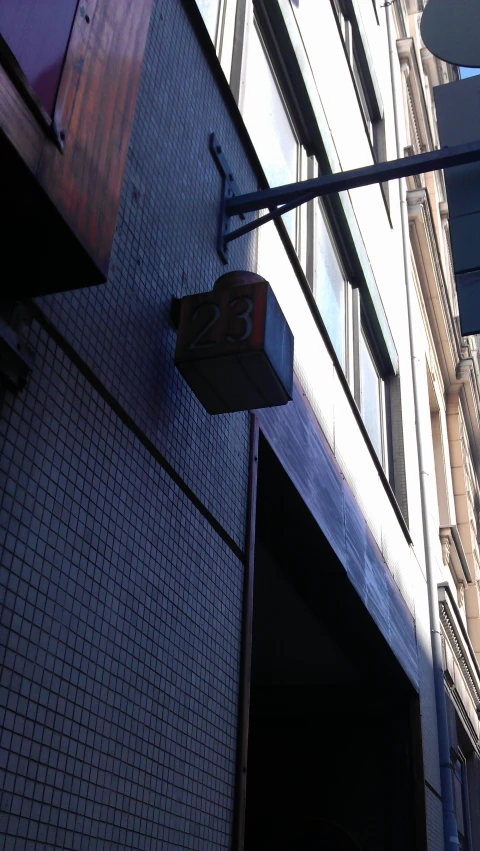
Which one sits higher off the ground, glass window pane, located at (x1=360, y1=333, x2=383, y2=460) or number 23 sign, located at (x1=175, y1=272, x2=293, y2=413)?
glass window pane, located at (x1=360, y1=333, x2=383, y2=460)

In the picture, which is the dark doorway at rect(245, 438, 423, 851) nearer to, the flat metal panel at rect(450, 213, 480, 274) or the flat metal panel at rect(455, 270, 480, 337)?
the flat metal panel at rect(455, 270, 480, 337)

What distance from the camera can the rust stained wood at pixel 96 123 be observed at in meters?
2.27

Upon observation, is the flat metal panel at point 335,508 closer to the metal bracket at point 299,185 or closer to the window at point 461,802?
the metal bracket at point 299,185

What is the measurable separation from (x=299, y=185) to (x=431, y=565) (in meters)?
6.93

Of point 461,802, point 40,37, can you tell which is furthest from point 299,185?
point 461,802

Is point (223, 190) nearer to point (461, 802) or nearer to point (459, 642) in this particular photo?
Result: point (459, 642)

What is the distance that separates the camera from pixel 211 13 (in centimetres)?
505

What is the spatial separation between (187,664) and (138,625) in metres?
0.43

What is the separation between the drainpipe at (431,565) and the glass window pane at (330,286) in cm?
303

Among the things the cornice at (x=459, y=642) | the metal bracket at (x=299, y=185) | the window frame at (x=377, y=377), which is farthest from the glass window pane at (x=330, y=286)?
the cornice at (x=459, y=642)

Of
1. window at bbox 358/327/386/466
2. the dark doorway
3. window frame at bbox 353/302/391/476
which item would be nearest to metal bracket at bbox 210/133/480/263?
the dark doorway

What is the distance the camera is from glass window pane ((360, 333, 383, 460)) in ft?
27.9

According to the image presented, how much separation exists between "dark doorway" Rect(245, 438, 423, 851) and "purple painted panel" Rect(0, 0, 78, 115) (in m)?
4.99

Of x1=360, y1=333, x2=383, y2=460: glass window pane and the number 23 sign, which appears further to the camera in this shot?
x1=360, y1=333, x2=383, y2=460: glass window pane
